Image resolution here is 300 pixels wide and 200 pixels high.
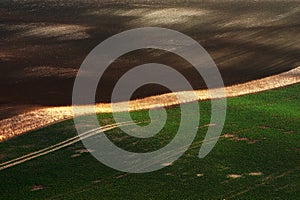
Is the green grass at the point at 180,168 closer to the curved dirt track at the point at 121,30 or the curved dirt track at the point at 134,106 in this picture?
the curved dirt track at the point at 134,106

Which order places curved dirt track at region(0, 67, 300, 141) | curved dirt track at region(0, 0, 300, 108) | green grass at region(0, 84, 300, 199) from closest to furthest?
green grass at region(0, 84, 300, 199) < curved dirt track at region(0, 67, 300, 141) < curved dirt track at region(0, 0, 300, 108)

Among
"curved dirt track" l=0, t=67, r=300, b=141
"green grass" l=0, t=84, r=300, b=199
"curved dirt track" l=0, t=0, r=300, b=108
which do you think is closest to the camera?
"green grass" l=0, t=84, r=300, b=199

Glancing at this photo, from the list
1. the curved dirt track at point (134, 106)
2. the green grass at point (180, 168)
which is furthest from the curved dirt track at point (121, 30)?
the green grass at point (180, 168)

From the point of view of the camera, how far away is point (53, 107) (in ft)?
114

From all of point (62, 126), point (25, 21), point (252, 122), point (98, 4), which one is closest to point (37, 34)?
point (25, 21)

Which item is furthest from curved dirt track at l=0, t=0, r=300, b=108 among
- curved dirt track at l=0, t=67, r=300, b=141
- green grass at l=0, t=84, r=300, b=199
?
green grass at l=0, t=84, r=300, b=199

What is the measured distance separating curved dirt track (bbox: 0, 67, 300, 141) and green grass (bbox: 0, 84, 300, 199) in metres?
1.02

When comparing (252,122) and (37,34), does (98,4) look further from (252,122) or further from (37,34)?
(252,122)

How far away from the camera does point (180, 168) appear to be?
25.6m

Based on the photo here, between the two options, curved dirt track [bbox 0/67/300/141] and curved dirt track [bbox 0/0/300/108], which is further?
curved dirt track [bbox 0/0/300/108]

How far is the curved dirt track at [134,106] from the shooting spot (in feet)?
104

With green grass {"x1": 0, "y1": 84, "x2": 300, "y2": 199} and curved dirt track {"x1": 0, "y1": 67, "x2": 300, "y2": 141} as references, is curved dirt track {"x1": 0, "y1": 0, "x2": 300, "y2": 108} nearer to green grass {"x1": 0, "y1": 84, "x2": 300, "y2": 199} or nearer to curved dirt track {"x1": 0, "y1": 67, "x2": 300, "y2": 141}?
curved dirt track {"x1": 0, "y1": 67, "x2": 300, "y2": 141}

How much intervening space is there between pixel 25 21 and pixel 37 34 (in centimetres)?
476

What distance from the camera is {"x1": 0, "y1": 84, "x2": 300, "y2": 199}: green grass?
77.2 feet
